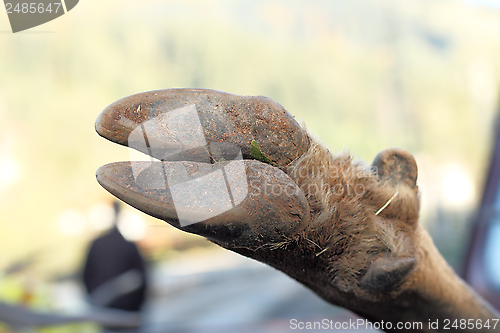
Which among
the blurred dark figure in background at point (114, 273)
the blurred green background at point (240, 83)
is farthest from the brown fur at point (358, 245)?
the blurred green background at point (240, 83)

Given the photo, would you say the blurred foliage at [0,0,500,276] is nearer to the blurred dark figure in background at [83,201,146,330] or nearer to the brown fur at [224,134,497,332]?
the blurred dark figure in background at [83,201,146,330]

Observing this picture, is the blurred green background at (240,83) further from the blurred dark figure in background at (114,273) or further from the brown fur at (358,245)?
the brown fur at (358,245)

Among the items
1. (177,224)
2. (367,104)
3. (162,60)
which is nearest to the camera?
(177,224)

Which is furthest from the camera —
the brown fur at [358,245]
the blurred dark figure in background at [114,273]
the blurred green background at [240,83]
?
the blurred green background at [240,83]

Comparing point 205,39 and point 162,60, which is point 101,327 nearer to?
point 162,60

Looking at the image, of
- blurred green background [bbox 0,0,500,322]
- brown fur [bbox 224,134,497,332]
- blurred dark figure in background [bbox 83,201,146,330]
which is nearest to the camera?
brown fur [bbox 224,134,497,332]

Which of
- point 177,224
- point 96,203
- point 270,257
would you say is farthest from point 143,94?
point 96,203

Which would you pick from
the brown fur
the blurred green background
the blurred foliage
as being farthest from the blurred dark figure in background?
the brown fur
